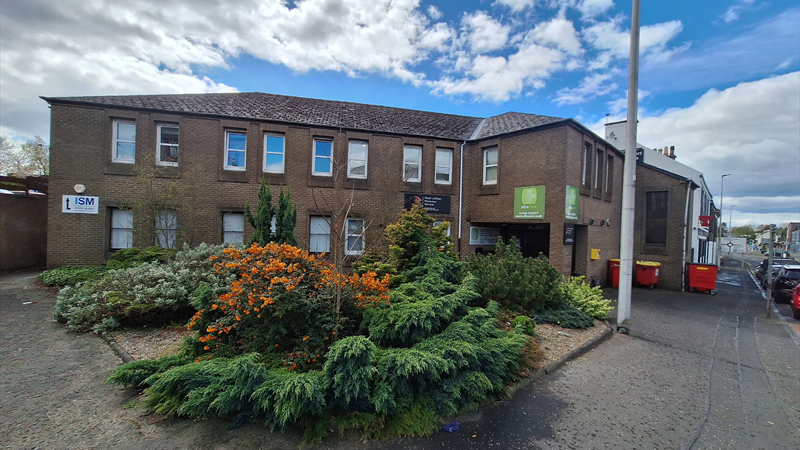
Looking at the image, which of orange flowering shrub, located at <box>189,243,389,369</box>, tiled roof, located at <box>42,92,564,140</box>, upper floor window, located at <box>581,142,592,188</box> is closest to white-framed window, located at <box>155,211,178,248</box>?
tiled roof, located at <box>42,92,564,140</box>

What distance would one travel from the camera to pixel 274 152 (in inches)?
490

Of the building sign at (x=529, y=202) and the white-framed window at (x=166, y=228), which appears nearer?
the white-framed window at (x=166, y=228)

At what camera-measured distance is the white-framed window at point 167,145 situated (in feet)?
38.3

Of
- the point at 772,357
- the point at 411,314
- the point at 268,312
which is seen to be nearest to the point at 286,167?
the point at 268,312

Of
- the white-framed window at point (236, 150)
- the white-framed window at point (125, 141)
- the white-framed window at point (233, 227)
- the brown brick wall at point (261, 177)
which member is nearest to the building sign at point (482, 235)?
the brown brick wall at point (261, 177)

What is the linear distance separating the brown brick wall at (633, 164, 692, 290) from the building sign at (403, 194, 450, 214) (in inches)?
375

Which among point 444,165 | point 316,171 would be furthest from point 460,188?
point 316,171

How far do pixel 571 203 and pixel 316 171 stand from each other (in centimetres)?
976

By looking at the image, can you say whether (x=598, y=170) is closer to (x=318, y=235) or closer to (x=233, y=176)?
(x=318, y=235)

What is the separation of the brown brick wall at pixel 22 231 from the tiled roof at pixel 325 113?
14.3ft

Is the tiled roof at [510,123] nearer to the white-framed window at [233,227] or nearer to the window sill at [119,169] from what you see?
the white-framed window at [233,227]

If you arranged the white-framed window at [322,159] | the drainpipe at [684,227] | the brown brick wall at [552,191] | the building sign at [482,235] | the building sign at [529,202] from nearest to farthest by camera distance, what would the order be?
the brown brick wall at [552,191], the building sign at [529,202], the white-framed window at [322,159], the drainpipe at [684,227], the building sign at [482,235]

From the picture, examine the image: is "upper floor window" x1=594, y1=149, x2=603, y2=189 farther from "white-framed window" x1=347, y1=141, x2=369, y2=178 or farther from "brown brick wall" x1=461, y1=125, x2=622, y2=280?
"white-framed window" x1=347, y1=141, x2=369, y2=178

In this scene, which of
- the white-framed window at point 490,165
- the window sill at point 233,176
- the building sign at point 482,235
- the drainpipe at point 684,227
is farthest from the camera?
the building sign at point 482,235
